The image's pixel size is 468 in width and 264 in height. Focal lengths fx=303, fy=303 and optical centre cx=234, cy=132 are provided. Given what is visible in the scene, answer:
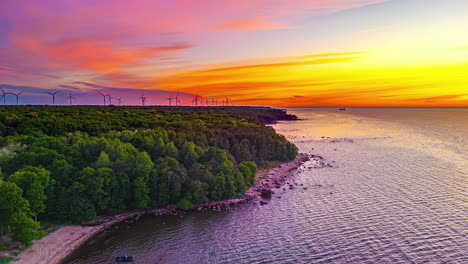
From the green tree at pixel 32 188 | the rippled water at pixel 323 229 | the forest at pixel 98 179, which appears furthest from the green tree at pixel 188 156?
the green tree at pixel 32 188

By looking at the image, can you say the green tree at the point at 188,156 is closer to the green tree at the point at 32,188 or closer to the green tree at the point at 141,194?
the green tree at the point at 141,194

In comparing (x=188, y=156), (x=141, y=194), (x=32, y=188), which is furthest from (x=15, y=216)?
(x=188, y=156)

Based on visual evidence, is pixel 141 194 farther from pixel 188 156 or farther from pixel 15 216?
pixel 15 216

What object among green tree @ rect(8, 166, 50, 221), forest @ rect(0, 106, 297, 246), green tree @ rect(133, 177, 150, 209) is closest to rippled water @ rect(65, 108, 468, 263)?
green tree @ rect(133, 177, 150, 209)

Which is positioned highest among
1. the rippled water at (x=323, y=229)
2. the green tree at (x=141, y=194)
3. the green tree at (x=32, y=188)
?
the green tree at (x=32, y=188)

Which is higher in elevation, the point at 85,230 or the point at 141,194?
the point at 141,194

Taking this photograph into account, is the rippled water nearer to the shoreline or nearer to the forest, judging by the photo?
A: the shoreline

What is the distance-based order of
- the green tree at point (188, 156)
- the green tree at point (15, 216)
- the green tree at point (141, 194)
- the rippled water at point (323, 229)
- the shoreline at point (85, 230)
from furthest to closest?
the green tree at point (188, 156) → the green tree at point (141, 194) → the rippled water at point (323, 229) → the shoreline at point (85, 230) → the green tree at point (15, 216)

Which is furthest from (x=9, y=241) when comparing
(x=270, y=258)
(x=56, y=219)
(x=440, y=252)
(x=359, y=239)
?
(x=440, y=252)

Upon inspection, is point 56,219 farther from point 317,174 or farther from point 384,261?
point 317,174
